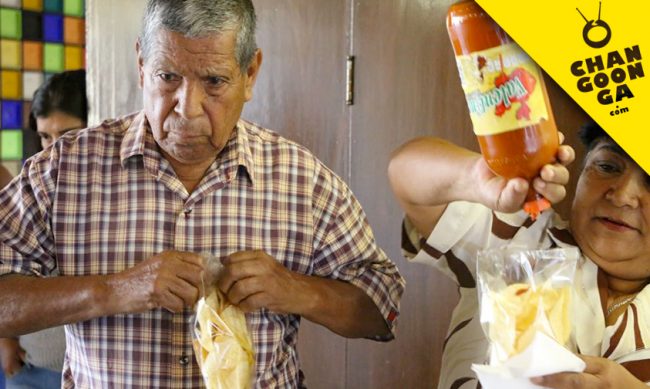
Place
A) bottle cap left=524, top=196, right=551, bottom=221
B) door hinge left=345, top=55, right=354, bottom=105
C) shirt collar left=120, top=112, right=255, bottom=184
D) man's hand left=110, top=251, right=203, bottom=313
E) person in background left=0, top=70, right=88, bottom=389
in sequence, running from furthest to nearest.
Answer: person in background left=0, top=70, right=88, bottom=389, door hinge left=345, top=55, right=354, bottom=105, shirt collar left=120, top=112, right=255, bottom=184, man's hand left=110, top=251, right=203, bottom=313, bottle cap left=524, top=196, right=551, bottom=221

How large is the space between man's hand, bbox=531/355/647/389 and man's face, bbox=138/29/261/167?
0.76 metres

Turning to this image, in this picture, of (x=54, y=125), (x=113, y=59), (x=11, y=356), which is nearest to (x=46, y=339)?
(x=11, y=356)

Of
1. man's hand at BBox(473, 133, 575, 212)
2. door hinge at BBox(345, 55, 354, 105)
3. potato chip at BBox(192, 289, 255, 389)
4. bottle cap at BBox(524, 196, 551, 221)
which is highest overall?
door hinge at BBox(345, 55, 354, 105)

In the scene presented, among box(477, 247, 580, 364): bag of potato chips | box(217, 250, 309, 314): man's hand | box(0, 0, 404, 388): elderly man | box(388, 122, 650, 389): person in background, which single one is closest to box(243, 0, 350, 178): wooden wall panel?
box(0, 0, 404, 388): elderly man

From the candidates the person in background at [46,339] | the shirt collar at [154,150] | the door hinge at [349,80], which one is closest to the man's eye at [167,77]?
the shirt collar at [154,150]

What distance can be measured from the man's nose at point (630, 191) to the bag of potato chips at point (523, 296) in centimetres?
19

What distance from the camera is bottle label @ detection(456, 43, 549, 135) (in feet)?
3.54

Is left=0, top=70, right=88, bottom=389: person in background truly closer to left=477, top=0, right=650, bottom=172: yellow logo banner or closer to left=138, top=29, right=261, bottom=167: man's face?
left=138, top=29, right=261, bottom=167: man's face

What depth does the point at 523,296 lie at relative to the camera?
1156mm

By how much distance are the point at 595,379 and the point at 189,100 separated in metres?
0.84

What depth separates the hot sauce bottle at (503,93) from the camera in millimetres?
1082

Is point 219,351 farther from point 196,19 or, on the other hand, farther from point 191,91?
point 196,19

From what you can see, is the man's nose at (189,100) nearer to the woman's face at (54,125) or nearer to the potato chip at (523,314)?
the potato chip at (523,314)

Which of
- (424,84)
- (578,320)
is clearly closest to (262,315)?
(578,320)
